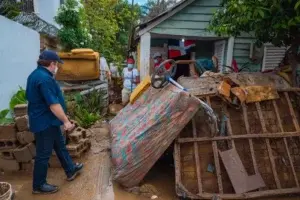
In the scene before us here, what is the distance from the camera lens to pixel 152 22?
327 inches

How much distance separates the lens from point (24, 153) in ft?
15.0

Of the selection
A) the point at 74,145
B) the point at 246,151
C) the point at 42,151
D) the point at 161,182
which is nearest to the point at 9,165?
the point at 74,145

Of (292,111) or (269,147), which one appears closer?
(269,147)

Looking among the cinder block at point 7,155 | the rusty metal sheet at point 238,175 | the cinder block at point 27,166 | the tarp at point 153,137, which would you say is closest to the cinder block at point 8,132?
the cinder block at point 7,155

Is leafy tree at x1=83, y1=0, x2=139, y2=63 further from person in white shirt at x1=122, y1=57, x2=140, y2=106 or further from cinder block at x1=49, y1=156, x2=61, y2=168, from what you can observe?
cinder block at x1=49, y1=156, x2=61, y2=168

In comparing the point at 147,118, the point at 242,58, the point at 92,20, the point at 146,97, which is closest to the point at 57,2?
the point at 92,20

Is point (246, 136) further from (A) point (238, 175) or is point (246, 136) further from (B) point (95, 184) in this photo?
(B) point (95, 184)

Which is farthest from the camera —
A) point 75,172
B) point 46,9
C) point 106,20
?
point 106,20

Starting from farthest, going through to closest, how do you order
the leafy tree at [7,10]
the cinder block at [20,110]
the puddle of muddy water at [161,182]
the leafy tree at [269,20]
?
the leafy tree at [7,10], the cinder block at [20,110], the leafy tree at [269,20], the puddle of muddy water at [161,182]

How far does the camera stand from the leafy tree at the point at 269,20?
4211mm

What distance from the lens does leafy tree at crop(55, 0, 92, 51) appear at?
1126 cm

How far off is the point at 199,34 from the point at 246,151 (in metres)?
5.14

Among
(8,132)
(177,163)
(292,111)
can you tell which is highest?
(292,111)

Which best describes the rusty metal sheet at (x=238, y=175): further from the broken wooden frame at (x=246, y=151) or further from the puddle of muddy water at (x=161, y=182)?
the puddle of muddy water at (x=161, y=182)
